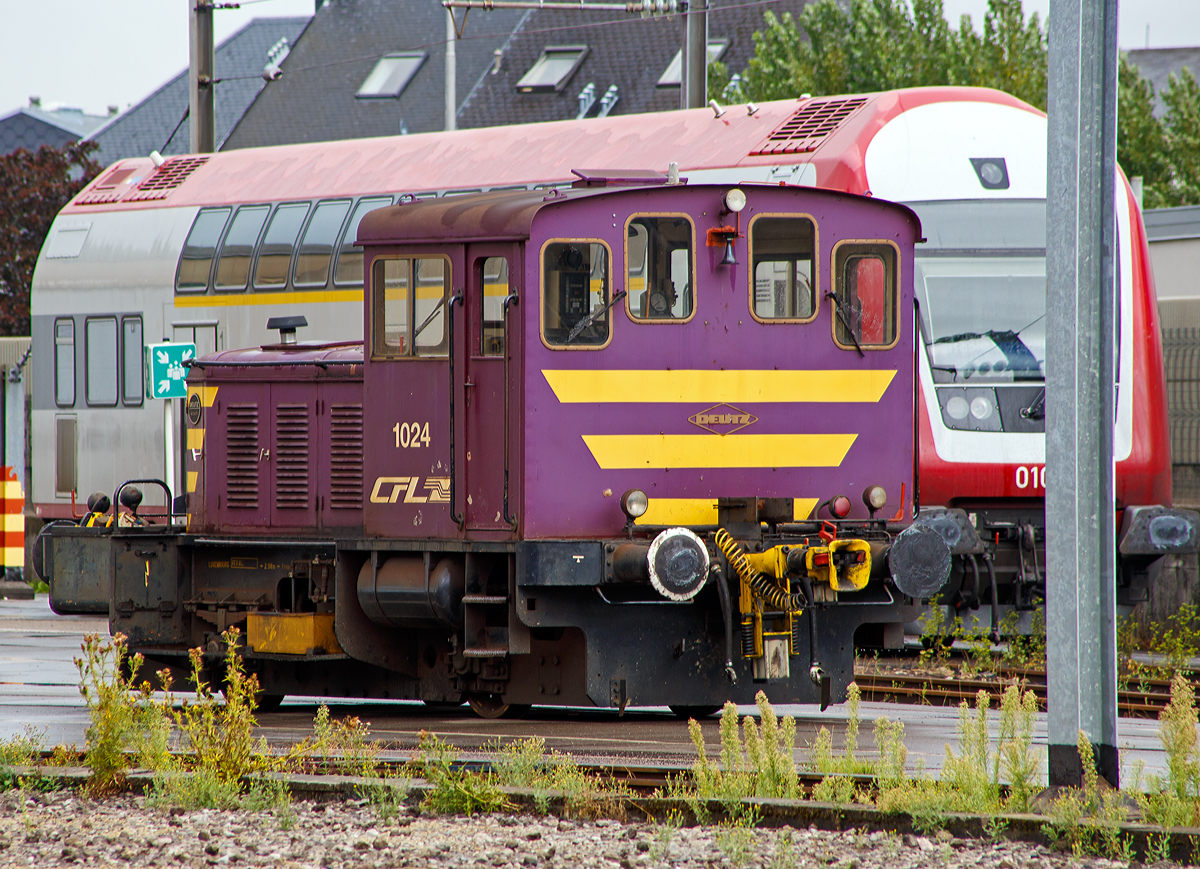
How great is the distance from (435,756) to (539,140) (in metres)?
8.93

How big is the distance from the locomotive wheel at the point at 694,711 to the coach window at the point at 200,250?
8.49 meters

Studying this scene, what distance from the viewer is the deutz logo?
31.8 feet

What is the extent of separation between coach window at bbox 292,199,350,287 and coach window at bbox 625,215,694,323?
699cm

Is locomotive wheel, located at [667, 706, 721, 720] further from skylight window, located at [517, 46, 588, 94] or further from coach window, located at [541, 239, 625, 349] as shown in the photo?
skylight window, located at [517, 46, 588, 94]

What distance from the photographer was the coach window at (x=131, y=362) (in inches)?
723

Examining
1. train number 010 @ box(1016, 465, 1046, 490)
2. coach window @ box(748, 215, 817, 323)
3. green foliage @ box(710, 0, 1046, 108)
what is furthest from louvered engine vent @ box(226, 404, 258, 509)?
green foliage @ box(710, 0, 1046, 108)

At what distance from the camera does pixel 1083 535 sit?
7.04m

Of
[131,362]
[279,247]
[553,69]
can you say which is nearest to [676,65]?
[553,69]

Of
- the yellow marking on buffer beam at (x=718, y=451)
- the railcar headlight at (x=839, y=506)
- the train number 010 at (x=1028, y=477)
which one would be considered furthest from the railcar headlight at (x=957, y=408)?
the railcar headlight at (x=839, y=506)

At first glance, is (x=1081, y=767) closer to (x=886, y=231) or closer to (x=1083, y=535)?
(x=1083, y=535)

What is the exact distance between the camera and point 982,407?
1339cm

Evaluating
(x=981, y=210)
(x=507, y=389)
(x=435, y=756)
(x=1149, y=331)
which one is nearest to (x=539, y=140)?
(x=981, y=210)

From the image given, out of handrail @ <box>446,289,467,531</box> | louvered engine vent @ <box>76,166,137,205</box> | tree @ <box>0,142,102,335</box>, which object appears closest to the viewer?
handrail @ <box>446,289,467,531</box>

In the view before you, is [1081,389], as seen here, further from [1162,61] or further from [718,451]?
[1162,61]
